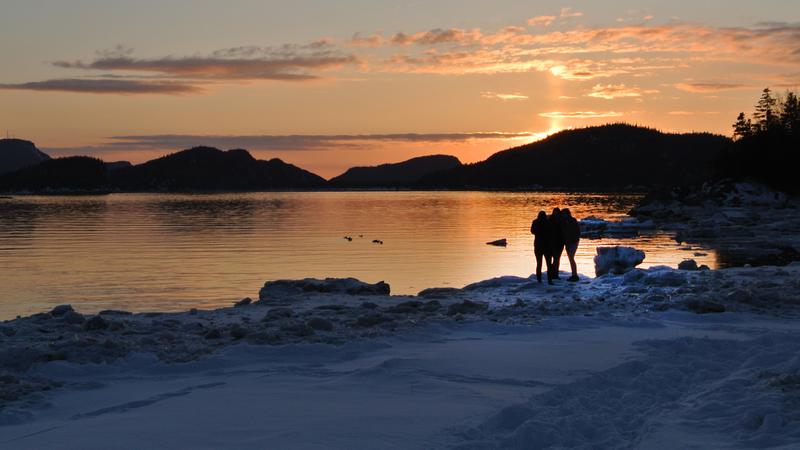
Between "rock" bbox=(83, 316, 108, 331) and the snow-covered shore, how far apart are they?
2 centimetres

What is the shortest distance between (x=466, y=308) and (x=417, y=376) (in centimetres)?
595

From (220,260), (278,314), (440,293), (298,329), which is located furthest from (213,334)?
(220,260)

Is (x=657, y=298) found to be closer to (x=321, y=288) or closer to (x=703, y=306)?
(x=703, y=306)

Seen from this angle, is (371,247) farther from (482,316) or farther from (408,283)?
(482,316)

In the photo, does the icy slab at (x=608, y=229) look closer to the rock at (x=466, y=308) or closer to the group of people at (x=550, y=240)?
the group of people at (x=550, y=240)

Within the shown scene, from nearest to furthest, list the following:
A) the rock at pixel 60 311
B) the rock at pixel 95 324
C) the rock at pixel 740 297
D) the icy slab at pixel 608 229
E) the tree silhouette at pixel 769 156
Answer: the rock at pixel 95 324, the rock at pixel 60 311, the rock at pixel 740 297, the icy slab at pixel 608 229, the tree silhouette at pixel 769 156

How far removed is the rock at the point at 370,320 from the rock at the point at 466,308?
1.70m

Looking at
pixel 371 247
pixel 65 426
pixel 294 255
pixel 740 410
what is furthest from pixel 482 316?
pixel 371 247

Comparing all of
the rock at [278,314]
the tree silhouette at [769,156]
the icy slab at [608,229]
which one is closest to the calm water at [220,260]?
the icy slab at [608,229]

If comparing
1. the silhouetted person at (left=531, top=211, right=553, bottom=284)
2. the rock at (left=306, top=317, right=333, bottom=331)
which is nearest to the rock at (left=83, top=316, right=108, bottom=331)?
the rock at (left=306, top=317, right=333, bottom=331)

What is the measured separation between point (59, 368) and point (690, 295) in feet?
42.5

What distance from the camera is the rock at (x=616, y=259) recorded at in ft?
82.0

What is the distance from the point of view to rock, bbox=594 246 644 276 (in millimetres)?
24984

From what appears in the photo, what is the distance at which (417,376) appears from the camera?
10.0m
